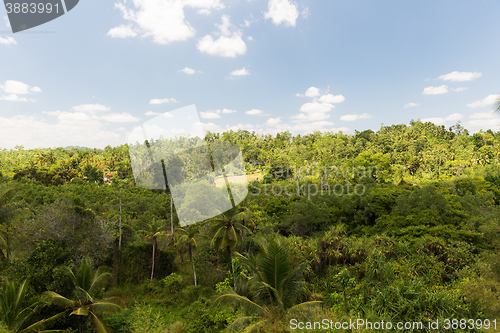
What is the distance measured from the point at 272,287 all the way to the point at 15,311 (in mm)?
9405

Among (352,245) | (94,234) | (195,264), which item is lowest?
(195,264)

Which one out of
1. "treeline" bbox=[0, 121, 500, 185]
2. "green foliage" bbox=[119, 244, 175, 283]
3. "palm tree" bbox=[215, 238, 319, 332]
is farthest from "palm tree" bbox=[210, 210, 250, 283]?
"treeline" bbox=[0, 121, 500, 185]

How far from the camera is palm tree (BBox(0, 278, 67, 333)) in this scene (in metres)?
8.63

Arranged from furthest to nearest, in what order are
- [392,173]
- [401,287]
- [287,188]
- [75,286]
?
[392,173] → [287,188] → [401,287] → [75,286]

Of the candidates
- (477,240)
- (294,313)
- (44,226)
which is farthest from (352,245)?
(44,226)

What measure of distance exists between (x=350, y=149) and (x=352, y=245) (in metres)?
56.9

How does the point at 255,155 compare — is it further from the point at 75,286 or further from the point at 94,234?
the point at 75,286

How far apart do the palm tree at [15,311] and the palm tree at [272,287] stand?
7.13 m

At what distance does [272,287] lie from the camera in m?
7.86

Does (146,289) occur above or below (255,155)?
below

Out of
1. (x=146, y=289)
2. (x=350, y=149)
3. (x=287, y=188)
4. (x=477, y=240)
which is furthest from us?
(x=350, y=149)

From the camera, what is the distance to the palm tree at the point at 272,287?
7.81 m

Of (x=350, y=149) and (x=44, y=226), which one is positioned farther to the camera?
(x=350, y=149)

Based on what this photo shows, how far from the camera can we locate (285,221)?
982 inches
